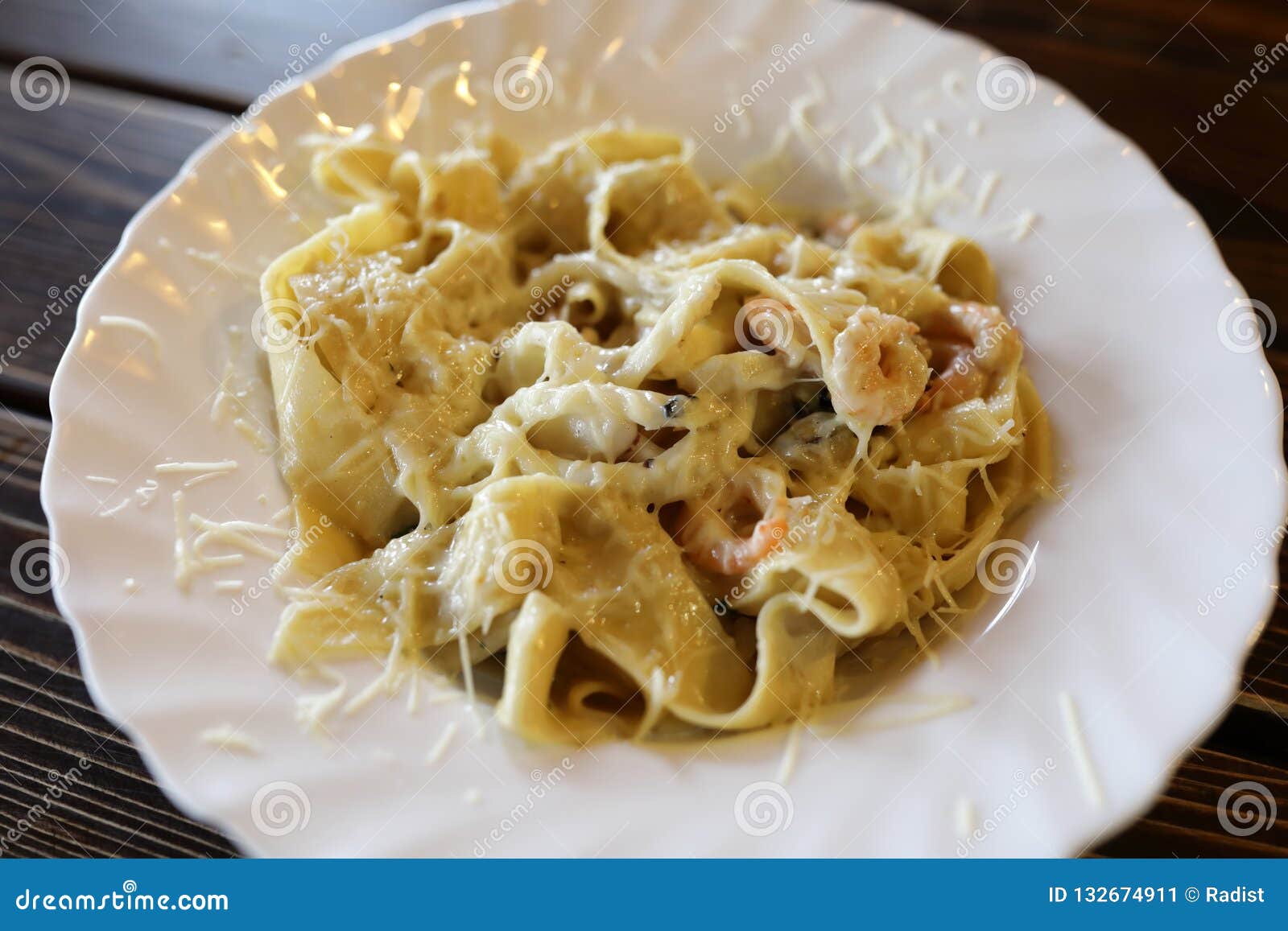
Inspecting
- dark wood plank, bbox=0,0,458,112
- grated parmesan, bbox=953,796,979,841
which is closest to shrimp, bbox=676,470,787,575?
grated parmesan, bbox=953,796,979,841

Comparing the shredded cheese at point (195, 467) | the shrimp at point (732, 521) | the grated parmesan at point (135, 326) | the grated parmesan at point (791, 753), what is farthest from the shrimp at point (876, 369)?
the grated parmesan at point (135, 326)

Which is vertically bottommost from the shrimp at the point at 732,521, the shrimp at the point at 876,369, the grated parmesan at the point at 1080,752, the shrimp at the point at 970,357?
the shrimp at the point at 732,521

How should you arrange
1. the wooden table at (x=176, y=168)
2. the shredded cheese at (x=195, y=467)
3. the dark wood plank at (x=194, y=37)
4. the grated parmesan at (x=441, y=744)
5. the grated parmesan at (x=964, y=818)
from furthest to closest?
the dark wood plank at (x=194, y=37) → the shredded cheese at (x=195, y=467) → the wooden table at (x=176, y=168) → the grated parmesan at (x=441, y=744) → the grated parmesan at (x=964, y=818)

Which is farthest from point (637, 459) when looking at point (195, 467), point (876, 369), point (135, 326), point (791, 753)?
point (135, 326)

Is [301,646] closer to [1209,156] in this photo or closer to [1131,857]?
[1131,857]

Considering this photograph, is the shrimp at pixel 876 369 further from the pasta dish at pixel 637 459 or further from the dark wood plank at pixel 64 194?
the dark wood plank at pixel 64 194

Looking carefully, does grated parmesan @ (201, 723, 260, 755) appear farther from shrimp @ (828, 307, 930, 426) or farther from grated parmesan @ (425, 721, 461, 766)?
shrimp @ (828, 307, 930, 426)
